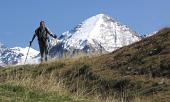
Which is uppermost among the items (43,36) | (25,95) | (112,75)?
(43,36)

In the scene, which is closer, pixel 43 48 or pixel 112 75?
pixel 112 75

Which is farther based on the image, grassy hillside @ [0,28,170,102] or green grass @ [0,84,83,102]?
grassy hillside @ [0,28,170,102]

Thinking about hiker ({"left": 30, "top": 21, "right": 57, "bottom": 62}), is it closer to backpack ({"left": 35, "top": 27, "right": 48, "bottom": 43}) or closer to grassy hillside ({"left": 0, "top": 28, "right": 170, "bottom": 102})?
backpack ({"left": 35, "top": 27, "right": 48, "bottom": 43})

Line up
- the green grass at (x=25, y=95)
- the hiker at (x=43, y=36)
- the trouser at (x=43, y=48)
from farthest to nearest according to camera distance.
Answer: the trouser at (x=43, y=48), the hiker at (x=43, y=36), the green grass at (x=25, y=95)

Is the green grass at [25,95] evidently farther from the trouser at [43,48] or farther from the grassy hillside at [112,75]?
the trouser at [43,48]

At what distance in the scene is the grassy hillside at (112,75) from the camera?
1803 centimetres

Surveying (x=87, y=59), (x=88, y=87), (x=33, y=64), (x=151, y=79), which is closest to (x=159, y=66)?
(x=151, y=79)

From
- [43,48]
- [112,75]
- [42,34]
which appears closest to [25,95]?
[112,75]

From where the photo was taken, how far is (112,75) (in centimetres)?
2255

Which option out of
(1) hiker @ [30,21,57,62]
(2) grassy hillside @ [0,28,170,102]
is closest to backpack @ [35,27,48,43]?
(1) hiker @ [30,21,57,62]

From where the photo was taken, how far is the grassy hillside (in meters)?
18.0

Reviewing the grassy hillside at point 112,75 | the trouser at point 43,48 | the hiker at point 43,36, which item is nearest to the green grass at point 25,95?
the grassy hillside at point 112,75

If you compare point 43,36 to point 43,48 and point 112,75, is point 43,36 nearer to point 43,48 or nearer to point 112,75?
point 43,48

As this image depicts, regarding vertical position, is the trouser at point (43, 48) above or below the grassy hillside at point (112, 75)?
above
